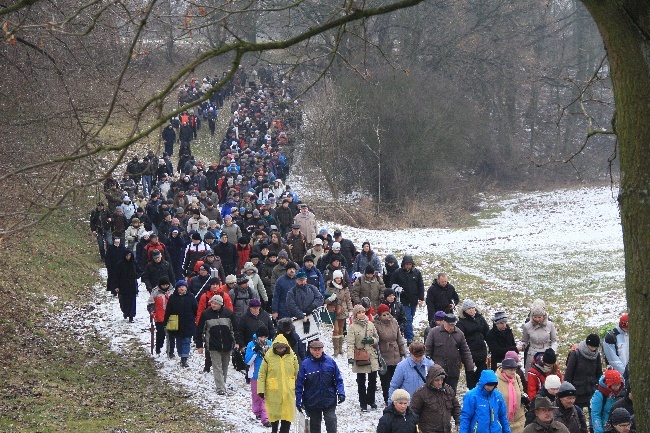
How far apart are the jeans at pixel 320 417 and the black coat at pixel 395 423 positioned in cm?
233

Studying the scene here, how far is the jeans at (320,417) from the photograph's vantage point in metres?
11.5

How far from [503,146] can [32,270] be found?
37104 millimetres

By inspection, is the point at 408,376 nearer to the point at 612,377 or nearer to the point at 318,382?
the point at 318,382

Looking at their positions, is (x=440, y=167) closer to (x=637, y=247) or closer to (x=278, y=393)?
(x=278, y=393)

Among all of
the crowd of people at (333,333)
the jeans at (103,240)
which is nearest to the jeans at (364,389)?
the crowd of people at (333,333)

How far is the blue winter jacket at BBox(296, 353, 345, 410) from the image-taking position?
446 inches

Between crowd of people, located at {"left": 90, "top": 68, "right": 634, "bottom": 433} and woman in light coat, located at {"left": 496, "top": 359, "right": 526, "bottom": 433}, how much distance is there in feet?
0.05

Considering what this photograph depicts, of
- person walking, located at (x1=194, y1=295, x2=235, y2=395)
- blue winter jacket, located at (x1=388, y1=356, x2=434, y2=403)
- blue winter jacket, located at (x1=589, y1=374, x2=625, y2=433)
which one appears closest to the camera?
blue winter jacket, located at (x1=589, y1=374, x2=625, y2=433)

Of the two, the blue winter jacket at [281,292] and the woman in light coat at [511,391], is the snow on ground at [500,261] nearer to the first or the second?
the blue winter jacket at [281,292]

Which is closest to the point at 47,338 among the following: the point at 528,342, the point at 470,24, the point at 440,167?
the point at 528,342

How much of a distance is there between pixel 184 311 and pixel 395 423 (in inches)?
271

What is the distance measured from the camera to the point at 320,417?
11586 mm

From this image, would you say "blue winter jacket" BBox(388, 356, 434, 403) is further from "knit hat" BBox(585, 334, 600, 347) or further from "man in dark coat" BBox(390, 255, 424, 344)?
"man in dark coat" BBox(390, 255, 424, 344)

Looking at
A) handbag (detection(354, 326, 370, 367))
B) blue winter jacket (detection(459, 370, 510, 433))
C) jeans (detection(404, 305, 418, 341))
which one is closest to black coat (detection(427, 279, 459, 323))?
jeans (detection(404, 305, 418, 341))
